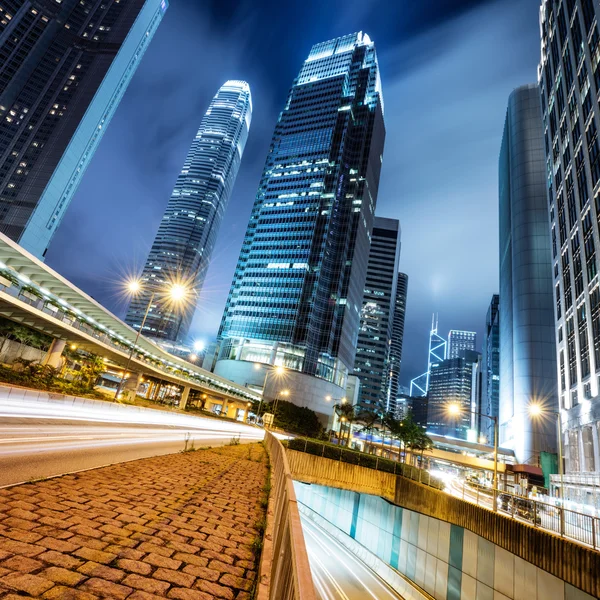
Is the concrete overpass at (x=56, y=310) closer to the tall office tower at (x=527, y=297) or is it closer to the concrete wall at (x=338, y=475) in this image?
the concrete wall at (x=338, y=475)

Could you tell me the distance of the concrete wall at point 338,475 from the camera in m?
27.1

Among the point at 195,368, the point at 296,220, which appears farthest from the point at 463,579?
the point at 296,220

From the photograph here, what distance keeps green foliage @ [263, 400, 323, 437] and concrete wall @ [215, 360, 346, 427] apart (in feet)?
40.2

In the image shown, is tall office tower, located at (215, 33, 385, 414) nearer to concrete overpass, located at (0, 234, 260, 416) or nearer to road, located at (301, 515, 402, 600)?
concrete overpass, located at (0, 234, 260, 416)

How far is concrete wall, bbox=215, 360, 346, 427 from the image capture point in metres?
103

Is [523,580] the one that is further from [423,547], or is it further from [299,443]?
[299,443]

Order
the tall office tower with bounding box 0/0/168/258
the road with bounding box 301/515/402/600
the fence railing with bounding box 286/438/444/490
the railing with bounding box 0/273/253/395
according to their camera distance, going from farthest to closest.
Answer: the tall office tower with bounding box 0/0/168/258
the fence railing with bounding box 286/438/444/490
the railing with bounding box 0/273/253/395
the road with bounding box 301/515/402/600

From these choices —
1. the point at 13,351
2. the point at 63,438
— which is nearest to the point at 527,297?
the point at 63,438

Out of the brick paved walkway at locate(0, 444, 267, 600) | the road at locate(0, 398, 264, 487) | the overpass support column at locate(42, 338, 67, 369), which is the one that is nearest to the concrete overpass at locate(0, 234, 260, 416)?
the overpass support column at locate(42, 338, 67, 369)

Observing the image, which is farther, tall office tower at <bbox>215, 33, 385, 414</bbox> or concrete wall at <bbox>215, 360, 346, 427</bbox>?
tall office tower at <bbox>215, 33, 385, 414</bbox>

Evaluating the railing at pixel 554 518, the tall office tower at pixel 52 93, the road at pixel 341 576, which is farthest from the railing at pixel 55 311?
the tall office tower at pixel 52 93

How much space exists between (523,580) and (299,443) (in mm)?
18623

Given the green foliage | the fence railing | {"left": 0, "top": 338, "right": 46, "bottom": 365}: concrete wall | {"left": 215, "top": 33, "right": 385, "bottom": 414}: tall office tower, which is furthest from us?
{"left": 215, "top": 33, "right": 385, "bottom": 414}: tall office tower

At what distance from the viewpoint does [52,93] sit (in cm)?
13550
